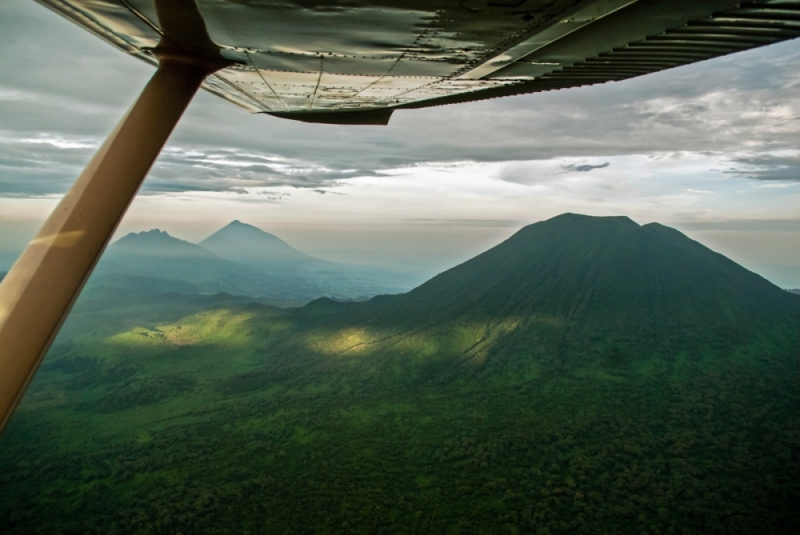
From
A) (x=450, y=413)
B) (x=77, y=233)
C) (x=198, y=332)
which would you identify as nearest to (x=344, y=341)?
(x=450, y=413)

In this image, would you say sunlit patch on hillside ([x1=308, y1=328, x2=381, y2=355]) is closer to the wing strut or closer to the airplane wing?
the airplane wing

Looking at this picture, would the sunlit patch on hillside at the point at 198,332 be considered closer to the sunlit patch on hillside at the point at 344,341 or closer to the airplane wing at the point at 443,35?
the sunlit patch on hillside at the point at 344,341

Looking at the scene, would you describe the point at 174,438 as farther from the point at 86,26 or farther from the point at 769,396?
the point at 769,396

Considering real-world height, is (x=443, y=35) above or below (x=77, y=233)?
above

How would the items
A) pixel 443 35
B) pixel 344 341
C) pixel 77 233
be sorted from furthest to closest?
pixel 344 341, pixel 443 35, pixel 77 233

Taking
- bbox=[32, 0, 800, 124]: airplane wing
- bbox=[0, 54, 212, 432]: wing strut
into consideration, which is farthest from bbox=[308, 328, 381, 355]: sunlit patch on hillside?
bbox=[0, 54, 212, 432]: wing strut

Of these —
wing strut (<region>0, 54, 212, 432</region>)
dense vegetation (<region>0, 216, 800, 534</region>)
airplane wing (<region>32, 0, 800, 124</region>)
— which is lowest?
dense vegetation (<region>0, 216, 800, 534</region>)

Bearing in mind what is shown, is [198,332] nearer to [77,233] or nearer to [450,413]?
[450,413]

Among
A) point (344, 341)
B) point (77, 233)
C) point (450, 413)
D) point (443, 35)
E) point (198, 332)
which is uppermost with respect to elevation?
point (443, 35)
